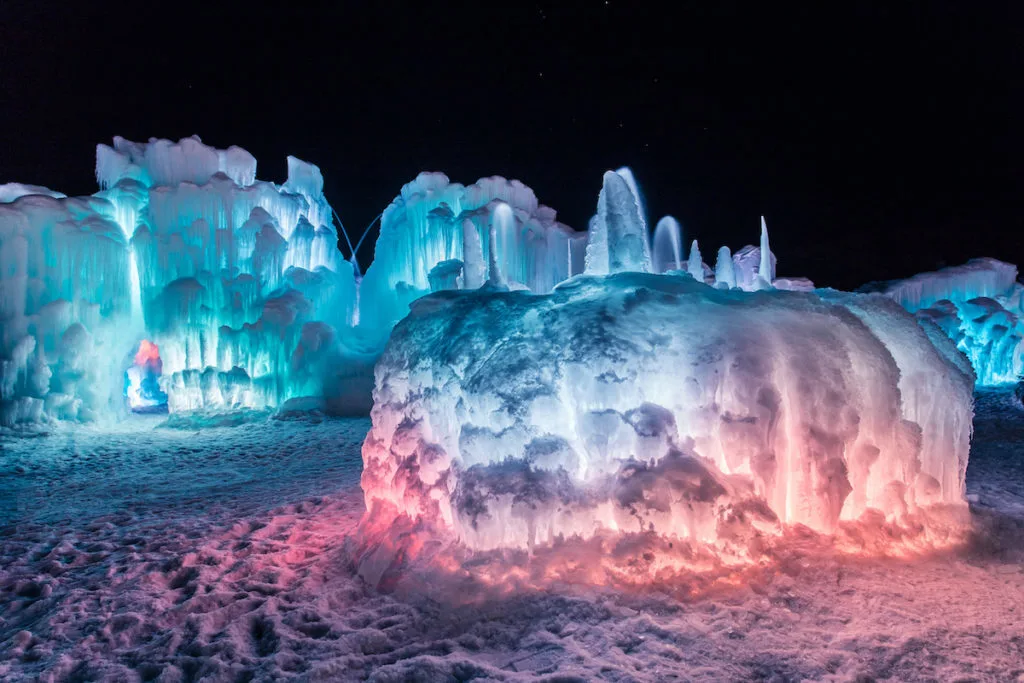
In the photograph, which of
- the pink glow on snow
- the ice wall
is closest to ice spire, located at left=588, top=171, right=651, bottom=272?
the ice wall

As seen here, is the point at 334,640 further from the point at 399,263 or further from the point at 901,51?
the point at 901,51

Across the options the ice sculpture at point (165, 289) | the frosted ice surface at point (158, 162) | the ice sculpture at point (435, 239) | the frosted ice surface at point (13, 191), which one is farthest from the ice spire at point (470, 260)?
the frosted ice surface at point (13, 191)

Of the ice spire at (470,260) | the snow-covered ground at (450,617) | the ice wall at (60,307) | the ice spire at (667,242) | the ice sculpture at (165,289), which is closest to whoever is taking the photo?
the snow-covered ground at (450,617)

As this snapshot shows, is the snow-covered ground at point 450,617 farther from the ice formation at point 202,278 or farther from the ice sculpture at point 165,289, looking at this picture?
the ice sculpture at point 165,289

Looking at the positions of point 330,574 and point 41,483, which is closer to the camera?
point 330,574

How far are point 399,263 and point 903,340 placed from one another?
16682mm

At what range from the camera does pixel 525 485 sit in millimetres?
4328

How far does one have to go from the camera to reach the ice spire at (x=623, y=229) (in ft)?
18.9

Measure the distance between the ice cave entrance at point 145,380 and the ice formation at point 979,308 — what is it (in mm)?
27903

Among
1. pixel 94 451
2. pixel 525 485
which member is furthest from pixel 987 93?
pixel 94 451

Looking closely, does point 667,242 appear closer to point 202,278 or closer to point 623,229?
point 202,278

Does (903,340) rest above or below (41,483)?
above

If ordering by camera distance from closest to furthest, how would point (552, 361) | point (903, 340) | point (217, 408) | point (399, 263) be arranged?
1. point (552, 361)
2. point (903, 340)
3. point (217, 408)
4. point (399, 263)

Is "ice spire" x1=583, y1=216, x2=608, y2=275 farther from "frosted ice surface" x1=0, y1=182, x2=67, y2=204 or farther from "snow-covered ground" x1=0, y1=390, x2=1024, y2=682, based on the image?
"frosted ice surface" x1=0, y1=182, x2=67, y2=204
